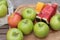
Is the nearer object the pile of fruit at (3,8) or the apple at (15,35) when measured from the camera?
the apple at (15,35)

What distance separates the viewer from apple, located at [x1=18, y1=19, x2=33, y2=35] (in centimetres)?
86

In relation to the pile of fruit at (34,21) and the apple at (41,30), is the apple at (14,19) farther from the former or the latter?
the apple at (41,30)

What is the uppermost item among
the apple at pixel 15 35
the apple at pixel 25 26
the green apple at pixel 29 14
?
the green apple at pixel 29 14

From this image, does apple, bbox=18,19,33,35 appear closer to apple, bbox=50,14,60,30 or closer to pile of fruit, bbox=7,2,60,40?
pile of fruit, bbox=7,2,60,40

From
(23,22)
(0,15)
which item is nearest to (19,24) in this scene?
(23,22)

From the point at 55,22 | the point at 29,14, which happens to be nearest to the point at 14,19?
the point at 29,14

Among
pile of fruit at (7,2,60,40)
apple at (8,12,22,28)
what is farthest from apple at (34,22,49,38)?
apple at (8,12,22,28)

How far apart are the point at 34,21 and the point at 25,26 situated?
0.09 meters

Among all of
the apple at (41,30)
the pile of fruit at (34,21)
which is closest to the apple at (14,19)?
the pile of fruit at (34,21)

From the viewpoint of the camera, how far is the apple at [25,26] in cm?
86

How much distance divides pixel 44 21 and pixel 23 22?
4.7 inches

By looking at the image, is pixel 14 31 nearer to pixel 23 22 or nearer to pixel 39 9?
pixel 23 22

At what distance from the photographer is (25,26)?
2.80 feet

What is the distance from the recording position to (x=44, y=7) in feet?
3.15
